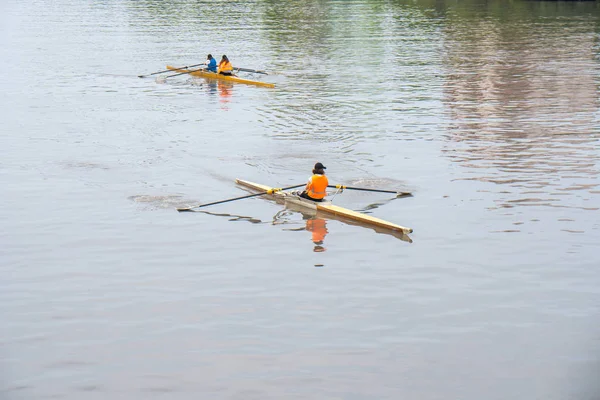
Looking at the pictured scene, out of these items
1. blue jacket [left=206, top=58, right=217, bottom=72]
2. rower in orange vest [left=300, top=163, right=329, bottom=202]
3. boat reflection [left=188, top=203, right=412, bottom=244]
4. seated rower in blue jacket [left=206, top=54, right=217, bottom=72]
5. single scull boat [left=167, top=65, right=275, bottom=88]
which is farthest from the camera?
blue jacket [left=206, top=58, right=217, bottom=72]

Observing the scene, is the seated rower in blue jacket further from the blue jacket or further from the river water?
the river water

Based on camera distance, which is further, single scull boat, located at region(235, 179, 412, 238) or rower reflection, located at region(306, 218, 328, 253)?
single scull boat, located at region(235, 179, 412, 238)

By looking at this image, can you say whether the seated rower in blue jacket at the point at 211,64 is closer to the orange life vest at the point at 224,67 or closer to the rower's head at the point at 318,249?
the orange life vest at the point at 224,67

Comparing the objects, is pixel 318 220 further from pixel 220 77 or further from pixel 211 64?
pixel 211 64

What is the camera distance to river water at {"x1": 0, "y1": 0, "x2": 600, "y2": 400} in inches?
784

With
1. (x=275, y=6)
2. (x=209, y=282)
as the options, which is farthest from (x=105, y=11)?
(x=209, y=282)

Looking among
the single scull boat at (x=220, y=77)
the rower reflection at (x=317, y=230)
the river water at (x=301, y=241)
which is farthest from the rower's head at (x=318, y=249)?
the single scull boat at (x=220, y=77)

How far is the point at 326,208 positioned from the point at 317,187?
87 cm

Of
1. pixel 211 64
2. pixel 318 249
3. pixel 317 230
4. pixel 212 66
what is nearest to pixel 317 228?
pixel 317 230

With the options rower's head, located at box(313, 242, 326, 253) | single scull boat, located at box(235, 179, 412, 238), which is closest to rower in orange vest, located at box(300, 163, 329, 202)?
single scull boat, located at box(235, 179, 412, 238)

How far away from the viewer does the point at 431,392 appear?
18688mm

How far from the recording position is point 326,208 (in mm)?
31031

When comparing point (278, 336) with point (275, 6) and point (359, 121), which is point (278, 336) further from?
point (275, 6)

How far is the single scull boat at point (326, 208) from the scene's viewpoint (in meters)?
29.1
